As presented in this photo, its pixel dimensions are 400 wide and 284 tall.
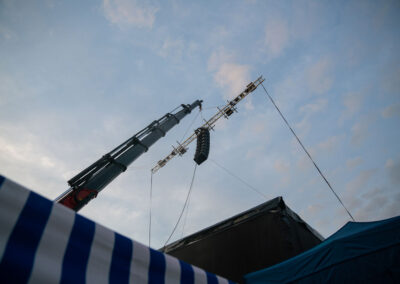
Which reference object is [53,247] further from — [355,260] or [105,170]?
[105,170]

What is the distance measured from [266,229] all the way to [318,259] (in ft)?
8.24

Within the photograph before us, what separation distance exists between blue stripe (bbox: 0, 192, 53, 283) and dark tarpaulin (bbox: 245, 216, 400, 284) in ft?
15.0

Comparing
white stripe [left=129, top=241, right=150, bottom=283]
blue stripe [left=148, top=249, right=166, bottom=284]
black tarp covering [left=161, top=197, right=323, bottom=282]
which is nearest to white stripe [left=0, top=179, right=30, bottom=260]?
white stripe [left=129, top=241, right=150, bottom=283]

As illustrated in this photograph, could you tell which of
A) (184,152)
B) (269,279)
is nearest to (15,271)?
(269,279)

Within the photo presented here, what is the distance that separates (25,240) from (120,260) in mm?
924

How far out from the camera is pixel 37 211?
178 cm

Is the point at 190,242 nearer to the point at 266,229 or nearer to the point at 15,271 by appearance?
the point at 266,229

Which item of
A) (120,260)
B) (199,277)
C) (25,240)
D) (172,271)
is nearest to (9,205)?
(25,240)

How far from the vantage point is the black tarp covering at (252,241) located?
5.98m

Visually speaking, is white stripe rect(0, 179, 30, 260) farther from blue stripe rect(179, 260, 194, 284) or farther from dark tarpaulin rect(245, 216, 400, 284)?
dark tarpaulin rect(245, 216, 400, 284)

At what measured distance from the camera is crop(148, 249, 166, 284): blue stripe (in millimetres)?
2346

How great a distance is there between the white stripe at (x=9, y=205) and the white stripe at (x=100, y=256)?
709mm

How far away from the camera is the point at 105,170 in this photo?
7.78 m

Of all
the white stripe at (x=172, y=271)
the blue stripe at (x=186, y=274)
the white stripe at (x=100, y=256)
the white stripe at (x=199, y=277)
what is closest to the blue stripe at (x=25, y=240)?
the white stripe at (x=100, y=256)
